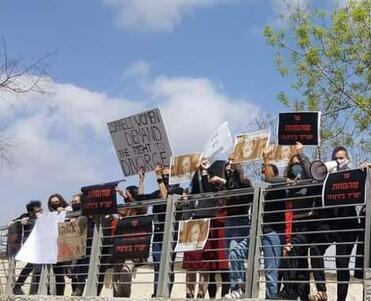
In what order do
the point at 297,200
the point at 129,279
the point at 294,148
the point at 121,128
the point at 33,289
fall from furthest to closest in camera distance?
the point at 33,289, the point at 121,128, the point at 129,279, the point at 294,148, the point at 297,200

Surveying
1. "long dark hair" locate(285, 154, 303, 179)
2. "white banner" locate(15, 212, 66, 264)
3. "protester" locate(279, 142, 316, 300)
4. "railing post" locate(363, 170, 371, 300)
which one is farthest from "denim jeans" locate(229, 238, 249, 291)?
"white banner" locate(15, 212, 66, 264)

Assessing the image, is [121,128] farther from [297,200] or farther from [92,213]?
[297,200]

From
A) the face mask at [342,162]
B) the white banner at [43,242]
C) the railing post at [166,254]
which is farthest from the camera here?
the white banner at [43,242]

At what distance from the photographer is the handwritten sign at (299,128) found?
29.0 ft

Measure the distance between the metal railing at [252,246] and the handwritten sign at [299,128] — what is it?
26.6 inches

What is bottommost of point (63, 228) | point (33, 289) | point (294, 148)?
point (33, 289)

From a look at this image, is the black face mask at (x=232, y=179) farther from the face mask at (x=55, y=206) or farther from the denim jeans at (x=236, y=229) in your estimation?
the face mask at (x=55, y=206)

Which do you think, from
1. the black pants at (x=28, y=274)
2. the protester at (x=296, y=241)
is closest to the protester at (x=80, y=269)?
the black pants at (x=28, y=274)

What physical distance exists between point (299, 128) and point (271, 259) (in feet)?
4.95

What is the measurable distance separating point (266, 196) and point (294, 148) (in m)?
0.67

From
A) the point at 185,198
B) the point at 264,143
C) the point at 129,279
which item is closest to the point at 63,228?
the point at 129,279

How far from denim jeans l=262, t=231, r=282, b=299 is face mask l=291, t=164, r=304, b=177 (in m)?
0.71

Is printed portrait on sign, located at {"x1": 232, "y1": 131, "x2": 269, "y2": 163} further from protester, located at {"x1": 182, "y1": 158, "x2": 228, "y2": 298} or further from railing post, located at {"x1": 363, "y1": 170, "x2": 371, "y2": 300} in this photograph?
railing post, located at {"x1": 363, "y1": 170, "x2": 371, "y2": 300}

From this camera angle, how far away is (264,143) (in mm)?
9016
